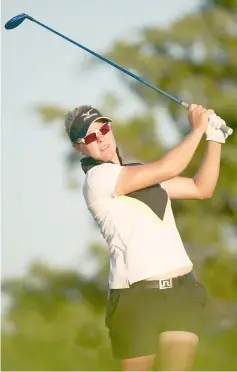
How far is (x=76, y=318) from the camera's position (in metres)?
10.8

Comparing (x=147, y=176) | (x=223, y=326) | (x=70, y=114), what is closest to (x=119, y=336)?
(x=147, y=176)

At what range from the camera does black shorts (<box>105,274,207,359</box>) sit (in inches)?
133

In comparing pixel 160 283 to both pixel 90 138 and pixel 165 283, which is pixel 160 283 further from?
pixel 90 138

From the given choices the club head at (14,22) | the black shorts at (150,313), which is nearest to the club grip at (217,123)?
the black shorts at (150,313)

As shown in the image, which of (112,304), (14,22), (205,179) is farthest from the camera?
(14,22)

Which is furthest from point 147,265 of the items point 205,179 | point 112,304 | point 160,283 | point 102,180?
point 205,179

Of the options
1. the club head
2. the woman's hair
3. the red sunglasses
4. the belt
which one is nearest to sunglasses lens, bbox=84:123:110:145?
the red sunglasses

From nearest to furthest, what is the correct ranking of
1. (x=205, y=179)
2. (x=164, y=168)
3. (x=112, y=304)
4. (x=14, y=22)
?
(x=164, y=168) < (x=112, y=304) < (x=205, y=179) < (x=14, y=22)

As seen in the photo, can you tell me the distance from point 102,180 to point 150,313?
51 cm

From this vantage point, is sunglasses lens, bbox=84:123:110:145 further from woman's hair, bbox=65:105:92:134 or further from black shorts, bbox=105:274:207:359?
black shorts, bbox=105:274:207:359

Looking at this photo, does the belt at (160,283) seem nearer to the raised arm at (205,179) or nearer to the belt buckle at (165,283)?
the belt buckle at (165,283)

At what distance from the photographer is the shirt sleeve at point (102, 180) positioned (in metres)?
3.44

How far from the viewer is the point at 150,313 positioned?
3.38 metres

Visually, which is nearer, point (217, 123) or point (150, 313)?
point (150, 313)
